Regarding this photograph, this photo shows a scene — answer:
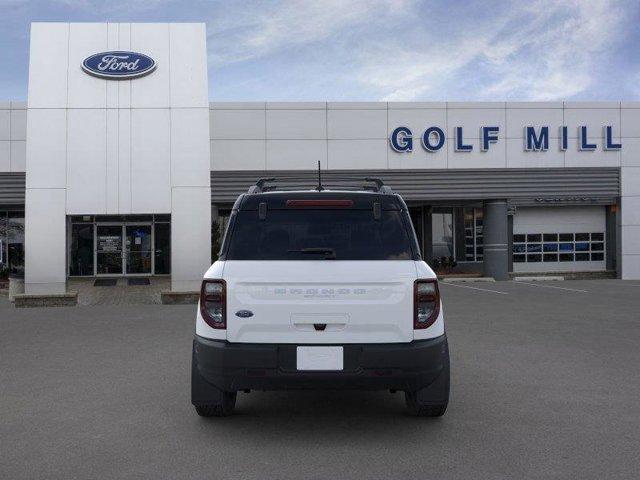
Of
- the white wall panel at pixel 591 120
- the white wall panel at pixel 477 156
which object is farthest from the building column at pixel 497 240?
the white wall panel at pixel 591 120

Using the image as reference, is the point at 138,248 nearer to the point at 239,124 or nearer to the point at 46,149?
the point at 239,124

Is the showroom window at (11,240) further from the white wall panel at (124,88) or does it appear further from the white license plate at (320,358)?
the white license plate at (320,358)

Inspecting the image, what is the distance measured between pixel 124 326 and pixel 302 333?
7996mm

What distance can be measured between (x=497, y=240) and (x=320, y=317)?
23.3 meters

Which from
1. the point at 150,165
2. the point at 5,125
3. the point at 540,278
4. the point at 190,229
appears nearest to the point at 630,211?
the point at 540,278

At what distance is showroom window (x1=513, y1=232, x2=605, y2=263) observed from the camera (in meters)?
28.8

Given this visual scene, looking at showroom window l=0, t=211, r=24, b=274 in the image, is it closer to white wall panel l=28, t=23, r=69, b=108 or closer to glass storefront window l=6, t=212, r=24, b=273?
glass storefront window l=6, t=212, r=24, b=273

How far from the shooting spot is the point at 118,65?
17391mm

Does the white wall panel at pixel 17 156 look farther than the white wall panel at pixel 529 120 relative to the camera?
No

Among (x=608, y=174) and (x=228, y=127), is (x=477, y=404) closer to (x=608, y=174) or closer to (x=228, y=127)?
(x=228, y=127)

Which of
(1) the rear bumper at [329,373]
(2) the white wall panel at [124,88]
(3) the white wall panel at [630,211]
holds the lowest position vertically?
(1) the rear bumper at [329,373]

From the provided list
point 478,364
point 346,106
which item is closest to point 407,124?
point 346,106

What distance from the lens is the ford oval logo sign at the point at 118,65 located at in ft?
56.5

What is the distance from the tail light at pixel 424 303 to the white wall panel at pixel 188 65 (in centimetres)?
1366
